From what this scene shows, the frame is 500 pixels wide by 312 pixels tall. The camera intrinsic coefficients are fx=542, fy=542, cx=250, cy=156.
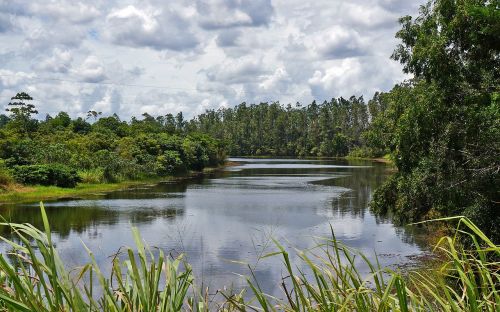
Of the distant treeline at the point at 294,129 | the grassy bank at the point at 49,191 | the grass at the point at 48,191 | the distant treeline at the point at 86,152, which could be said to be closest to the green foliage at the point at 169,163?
the distant treeline at the point at 86,152

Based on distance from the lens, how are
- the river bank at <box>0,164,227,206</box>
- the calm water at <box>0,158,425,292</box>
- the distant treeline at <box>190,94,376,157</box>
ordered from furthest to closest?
the distant treeline at <box>190,94,376,157</box> → the river bank at <box>0,164,227,206</box> → the calm water at <box>0,158,425,292</box>

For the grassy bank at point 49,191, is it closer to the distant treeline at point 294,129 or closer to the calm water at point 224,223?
the calm water at point 224,223

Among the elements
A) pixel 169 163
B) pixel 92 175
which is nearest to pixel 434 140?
pixel 92 175

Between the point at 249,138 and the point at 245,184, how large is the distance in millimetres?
81066

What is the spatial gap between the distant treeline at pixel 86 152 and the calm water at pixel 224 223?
3608mm

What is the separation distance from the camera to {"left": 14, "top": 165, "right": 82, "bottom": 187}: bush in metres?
35.9

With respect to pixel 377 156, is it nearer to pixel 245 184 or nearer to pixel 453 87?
pixel 245 184

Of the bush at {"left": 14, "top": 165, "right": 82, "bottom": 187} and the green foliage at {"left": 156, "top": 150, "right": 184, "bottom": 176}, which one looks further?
the green foliage at {"left": 156, "top": 150, "right": 184, "bottom": 176}

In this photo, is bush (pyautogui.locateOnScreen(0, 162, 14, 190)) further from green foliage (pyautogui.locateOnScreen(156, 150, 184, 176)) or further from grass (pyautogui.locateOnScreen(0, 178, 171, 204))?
green foliage (pyautogui.locateOnScreen(156, 150, 184, 176))

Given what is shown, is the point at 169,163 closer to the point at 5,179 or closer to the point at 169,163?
the point at 169,163

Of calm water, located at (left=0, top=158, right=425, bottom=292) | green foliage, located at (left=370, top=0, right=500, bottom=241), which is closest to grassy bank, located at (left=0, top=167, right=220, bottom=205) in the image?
calm water, located at (left=0, top=158, right=425, bottom=292)

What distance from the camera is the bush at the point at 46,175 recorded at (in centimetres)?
3588

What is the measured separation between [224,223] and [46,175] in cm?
1609

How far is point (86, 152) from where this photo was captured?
46875mm
